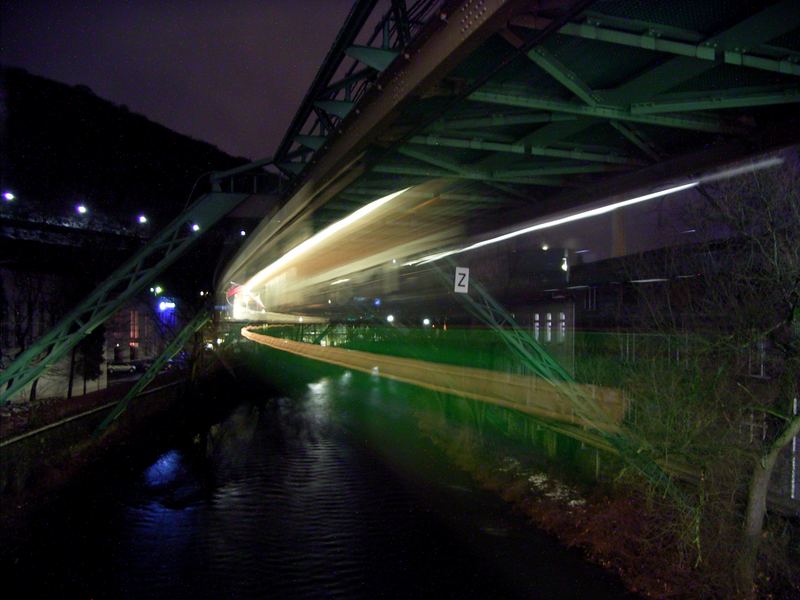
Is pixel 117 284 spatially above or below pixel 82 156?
below

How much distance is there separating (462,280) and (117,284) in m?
6.56

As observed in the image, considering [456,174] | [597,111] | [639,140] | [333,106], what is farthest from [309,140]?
[597,111]

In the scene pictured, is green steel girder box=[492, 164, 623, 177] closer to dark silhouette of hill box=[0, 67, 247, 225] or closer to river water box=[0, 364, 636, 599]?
river water box=[0, 364, 636, 599]

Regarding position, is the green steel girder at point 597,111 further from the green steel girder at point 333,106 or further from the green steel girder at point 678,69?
the green steel girder at point 333,106

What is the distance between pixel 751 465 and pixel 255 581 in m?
5.11

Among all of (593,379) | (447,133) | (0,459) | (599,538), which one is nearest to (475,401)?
(593,379)

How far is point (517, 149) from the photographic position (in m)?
8.09

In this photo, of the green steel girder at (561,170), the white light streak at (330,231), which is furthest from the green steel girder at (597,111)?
the white light streak at (330,231)

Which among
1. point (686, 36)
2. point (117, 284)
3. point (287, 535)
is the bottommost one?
point (287, 535)

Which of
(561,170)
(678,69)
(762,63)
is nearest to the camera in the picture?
(762,63)

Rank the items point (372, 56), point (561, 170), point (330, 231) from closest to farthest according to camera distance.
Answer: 1. point (372, 56)
2. point (561, 170)
3. point (330, 231)

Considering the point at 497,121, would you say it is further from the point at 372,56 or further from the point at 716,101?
the point at 716,101

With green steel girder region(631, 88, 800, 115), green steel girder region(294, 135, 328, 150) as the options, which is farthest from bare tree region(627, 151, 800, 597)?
green steel girder region(294, 135, 328, 150)

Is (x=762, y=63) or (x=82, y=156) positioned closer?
(x=762, y=63)
